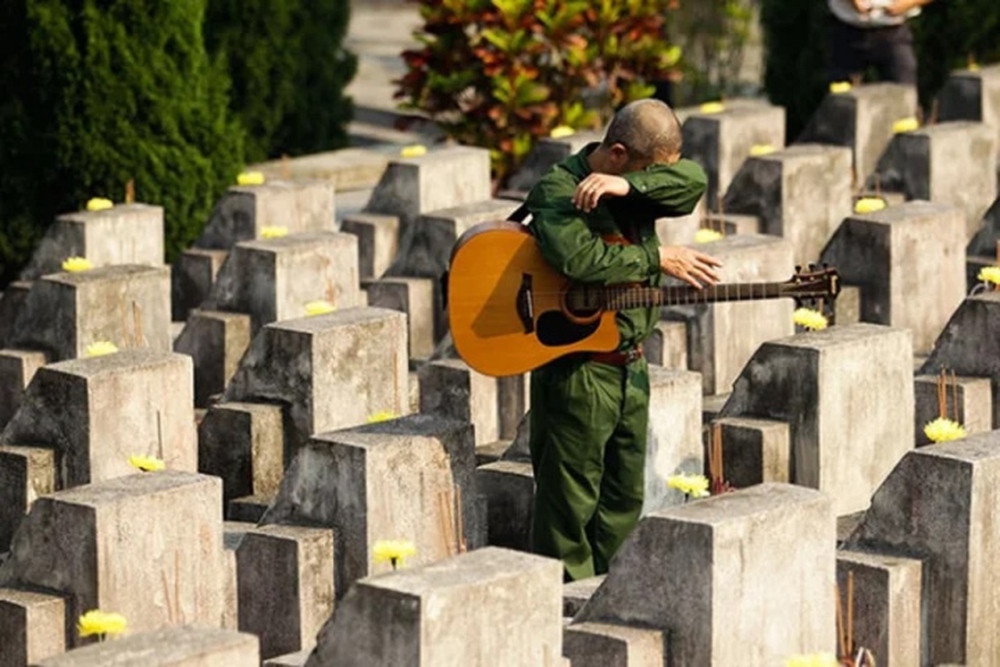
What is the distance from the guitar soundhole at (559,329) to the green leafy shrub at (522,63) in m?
5.72

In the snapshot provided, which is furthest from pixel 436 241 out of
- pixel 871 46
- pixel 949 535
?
pixel 949 535

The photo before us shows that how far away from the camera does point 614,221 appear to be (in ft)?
33.7

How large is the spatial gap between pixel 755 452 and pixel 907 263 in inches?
94.6

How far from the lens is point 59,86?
15.0 metres

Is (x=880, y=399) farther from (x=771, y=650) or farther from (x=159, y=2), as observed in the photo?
(x=159, y=2)

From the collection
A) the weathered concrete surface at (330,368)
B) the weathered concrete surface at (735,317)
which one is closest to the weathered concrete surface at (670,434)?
the weathered concrete surface at (330,368)

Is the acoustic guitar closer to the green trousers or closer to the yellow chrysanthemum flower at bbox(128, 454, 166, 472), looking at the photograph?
the green trousers

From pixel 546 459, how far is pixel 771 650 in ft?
4.09

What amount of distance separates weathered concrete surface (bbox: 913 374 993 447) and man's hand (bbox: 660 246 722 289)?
5.57ft

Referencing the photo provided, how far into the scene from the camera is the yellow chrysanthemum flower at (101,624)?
9086mm

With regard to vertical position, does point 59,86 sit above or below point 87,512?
above

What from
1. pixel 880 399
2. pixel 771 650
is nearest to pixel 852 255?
pixel 880 399

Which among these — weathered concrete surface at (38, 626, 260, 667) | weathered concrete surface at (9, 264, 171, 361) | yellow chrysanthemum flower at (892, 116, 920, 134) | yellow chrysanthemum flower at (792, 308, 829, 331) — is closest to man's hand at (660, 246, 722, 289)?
yellow chrysanthemum flower at (792, 308, 829, 331)

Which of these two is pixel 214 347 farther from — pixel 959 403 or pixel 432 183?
pixel 959 403
